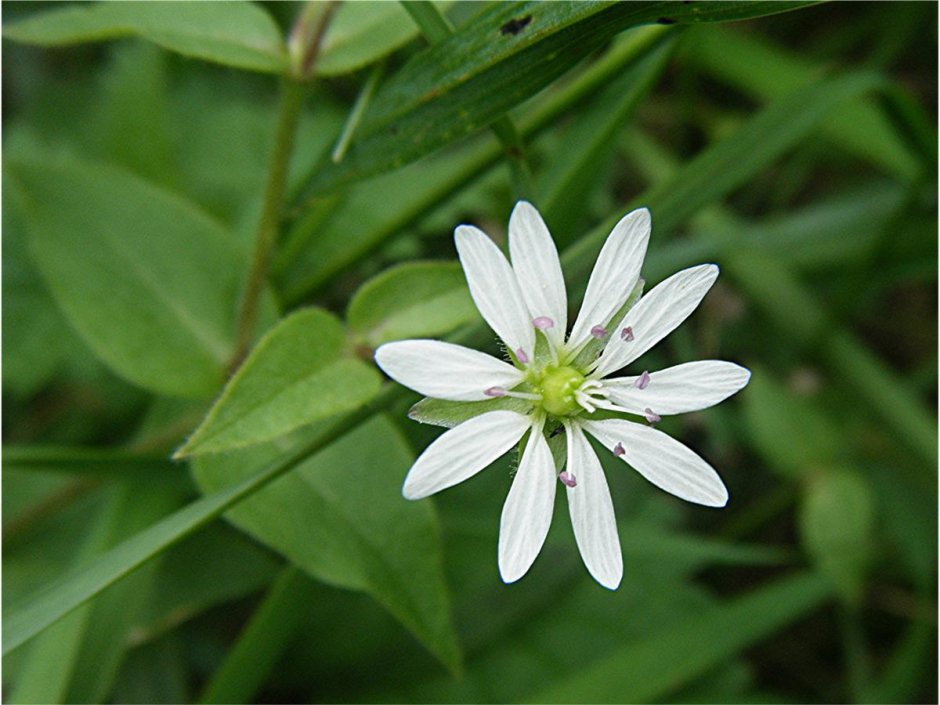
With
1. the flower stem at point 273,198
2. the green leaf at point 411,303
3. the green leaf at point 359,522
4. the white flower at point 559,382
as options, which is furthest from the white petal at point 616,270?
the flower stem at point 273,198

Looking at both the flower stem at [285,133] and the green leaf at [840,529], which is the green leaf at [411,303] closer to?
the flower stem at [285,133]

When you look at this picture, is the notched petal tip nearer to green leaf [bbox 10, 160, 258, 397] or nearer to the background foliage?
the background foliage

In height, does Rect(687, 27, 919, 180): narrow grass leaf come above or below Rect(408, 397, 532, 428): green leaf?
above

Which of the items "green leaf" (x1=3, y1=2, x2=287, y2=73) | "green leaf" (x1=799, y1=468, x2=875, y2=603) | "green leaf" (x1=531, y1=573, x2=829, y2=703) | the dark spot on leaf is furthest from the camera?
"green leaf" (x1=799, y1=468, x2=875, y2=603)

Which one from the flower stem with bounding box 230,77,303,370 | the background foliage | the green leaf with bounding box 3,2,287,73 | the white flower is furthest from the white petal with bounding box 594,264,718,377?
the green leaf with bounding box 3,2,287,73

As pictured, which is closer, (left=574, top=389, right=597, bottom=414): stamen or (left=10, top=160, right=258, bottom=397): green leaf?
(left=574, top=389, right=597, bottom=414): stamen

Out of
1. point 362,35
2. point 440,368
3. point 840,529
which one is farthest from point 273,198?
point 840,529
